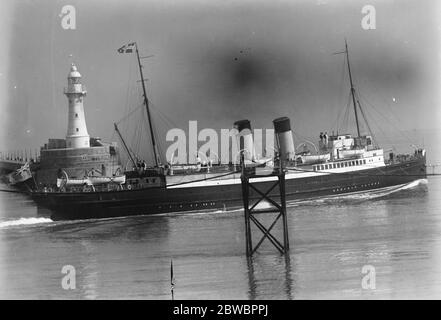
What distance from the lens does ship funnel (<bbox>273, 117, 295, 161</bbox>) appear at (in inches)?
→ 2195

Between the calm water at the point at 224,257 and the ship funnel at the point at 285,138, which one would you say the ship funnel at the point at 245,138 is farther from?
the calm water at the point at 224,257

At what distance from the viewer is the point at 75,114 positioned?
5875 centimetres

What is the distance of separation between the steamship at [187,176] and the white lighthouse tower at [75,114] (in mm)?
71

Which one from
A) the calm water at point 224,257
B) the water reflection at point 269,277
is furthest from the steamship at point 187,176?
the water reflection at point 269,277

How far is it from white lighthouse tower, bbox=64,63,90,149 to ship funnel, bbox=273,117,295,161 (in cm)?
1413

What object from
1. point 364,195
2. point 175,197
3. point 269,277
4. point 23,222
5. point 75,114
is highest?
point 75,114

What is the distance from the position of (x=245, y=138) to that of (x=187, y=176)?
4741mm

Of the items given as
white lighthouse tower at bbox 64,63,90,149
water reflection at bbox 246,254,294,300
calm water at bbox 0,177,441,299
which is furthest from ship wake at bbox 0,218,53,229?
water reflection at bbox 246,254,294,300

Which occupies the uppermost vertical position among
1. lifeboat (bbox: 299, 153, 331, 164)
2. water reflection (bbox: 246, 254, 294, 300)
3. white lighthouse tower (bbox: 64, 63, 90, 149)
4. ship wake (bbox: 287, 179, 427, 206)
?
white lighthouse tower (bbox: 64, 63, 90, 149)

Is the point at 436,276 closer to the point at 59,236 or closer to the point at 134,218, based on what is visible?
the point at 59,236

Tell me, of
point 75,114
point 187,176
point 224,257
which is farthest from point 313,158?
point 224,257

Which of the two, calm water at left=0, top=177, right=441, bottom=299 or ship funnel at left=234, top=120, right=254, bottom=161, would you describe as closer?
calm water at left=0, top=177, right=441, bottom=299

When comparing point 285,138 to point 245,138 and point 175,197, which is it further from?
point 175,197

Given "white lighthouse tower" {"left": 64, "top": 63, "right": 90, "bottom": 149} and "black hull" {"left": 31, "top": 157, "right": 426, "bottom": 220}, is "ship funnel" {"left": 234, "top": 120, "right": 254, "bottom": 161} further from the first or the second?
"white lighthouse tower" {"left": 64, "top": 63, "right": 90, "bottom": 149}
